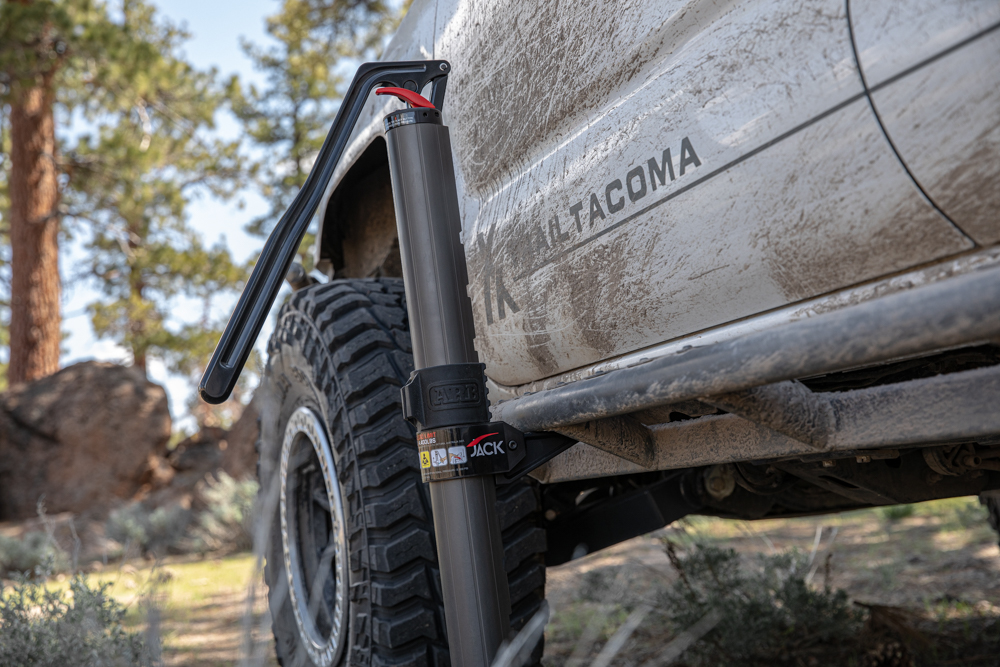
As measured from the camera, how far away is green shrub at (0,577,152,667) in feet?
6.16

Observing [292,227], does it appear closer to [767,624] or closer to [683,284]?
[683,284]

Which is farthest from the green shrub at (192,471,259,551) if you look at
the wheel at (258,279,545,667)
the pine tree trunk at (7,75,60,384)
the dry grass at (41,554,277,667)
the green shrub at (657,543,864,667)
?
the green shrub at (657,543,864,667)

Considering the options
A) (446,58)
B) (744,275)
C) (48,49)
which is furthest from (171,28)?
(744,275)

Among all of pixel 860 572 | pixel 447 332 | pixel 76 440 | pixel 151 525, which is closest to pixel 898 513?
pixel 860 572

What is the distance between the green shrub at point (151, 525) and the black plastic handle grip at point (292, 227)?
761 cm

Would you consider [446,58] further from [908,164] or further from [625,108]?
[908,164]

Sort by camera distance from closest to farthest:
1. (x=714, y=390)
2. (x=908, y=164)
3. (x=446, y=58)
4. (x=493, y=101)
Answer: (x=908, y=164) < (x=714, y=390) < (x=493, y=101) < (x=446, y=58)

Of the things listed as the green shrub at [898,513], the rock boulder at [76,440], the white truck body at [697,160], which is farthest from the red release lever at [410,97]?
the rock boulder at [76,440]

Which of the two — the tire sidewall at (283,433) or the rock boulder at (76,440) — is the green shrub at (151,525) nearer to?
the rock boulder at (76,440)

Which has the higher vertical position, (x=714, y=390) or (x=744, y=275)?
(x=744, y=275)

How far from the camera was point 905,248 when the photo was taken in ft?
2.80

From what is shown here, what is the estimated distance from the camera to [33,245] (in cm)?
1223

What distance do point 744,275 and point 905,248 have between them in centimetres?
22

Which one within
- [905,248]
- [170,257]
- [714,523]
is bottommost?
[714,523]
